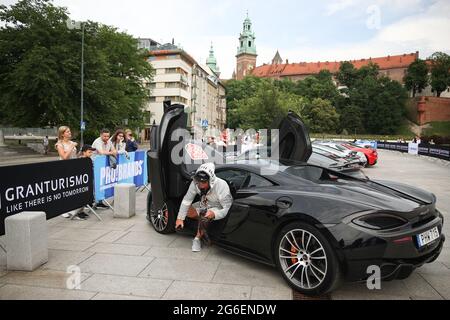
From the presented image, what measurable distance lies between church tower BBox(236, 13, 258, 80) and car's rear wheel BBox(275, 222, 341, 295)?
14560 cm

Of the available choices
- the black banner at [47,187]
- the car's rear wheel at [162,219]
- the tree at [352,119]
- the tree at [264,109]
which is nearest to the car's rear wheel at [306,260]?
the car's rear wheel at [162,219]

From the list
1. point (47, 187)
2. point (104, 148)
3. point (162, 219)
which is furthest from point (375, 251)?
point (104, 148)

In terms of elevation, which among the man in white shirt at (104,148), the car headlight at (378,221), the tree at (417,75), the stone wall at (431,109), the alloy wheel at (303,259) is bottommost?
the alloy wheel at (303,259)

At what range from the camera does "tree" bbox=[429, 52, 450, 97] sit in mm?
92438

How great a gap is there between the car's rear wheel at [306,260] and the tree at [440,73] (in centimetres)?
10792

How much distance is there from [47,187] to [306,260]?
4.23m

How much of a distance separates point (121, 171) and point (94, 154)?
1.10 m

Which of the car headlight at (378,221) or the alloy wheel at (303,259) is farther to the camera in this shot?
the alloy wheel at (303,259)

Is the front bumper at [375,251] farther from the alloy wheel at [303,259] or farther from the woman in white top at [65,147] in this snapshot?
the woman in white top at [65,147]

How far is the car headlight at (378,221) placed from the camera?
3.35 m

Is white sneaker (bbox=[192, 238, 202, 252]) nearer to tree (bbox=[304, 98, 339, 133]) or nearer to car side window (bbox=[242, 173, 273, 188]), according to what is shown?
car side window (bbox=[242, 173, 273, 188])

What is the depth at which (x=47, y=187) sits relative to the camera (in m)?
5.59

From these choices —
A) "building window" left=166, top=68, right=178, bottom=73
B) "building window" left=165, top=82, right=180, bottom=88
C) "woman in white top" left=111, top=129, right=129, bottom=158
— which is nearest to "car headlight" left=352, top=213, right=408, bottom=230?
"woman in white top" left=111, top=129, right=129, bottom=158
